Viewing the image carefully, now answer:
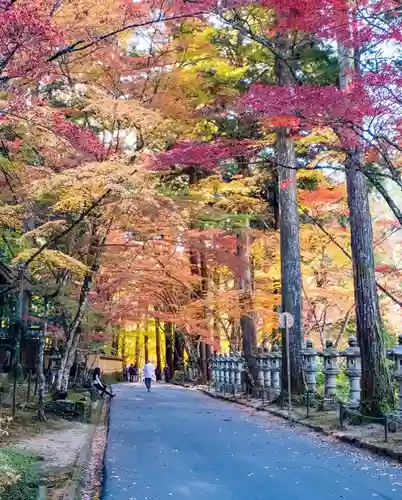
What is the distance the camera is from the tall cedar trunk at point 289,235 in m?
17.1

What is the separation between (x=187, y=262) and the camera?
31.4m

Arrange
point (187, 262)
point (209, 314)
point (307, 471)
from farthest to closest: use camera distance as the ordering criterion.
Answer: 1. point (187, 262)
2. point (209, 314)
3. point (307, 471)

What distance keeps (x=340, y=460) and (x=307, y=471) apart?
3.53ft

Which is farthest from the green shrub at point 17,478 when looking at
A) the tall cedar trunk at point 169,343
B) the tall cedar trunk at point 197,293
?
the tall cedar trunk at point 169,343

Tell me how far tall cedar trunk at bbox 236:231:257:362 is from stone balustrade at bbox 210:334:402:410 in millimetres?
810

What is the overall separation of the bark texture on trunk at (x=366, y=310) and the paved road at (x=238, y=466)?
1640 millimetres

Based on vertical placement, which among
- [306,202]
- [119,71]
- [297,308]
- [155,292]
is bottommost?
[297,308]

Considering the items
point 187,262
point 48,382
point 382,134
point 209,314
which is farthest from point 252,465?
point 187,262

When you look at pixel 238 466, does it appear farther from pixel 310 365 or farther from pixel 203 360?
pixel 203 360

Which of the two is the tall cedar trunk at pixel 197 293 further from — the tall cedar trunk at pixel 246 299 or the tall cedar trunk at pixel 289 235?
the tall cedar trunk at pixel 289 235

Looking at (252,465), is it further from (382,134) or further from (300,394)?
(300,394)

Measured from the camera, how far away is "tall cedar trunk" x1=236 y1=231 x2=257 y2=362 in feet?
73.2

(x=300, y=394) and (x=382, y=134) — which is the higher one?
(x=382, y=134)

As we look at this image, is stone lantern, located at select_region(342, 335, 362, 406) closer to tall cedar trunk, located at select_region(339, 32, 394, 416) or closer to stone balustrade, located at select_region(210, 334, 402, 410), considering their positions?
stone balustrade, located at select_region(210, 334, 402, 410)
